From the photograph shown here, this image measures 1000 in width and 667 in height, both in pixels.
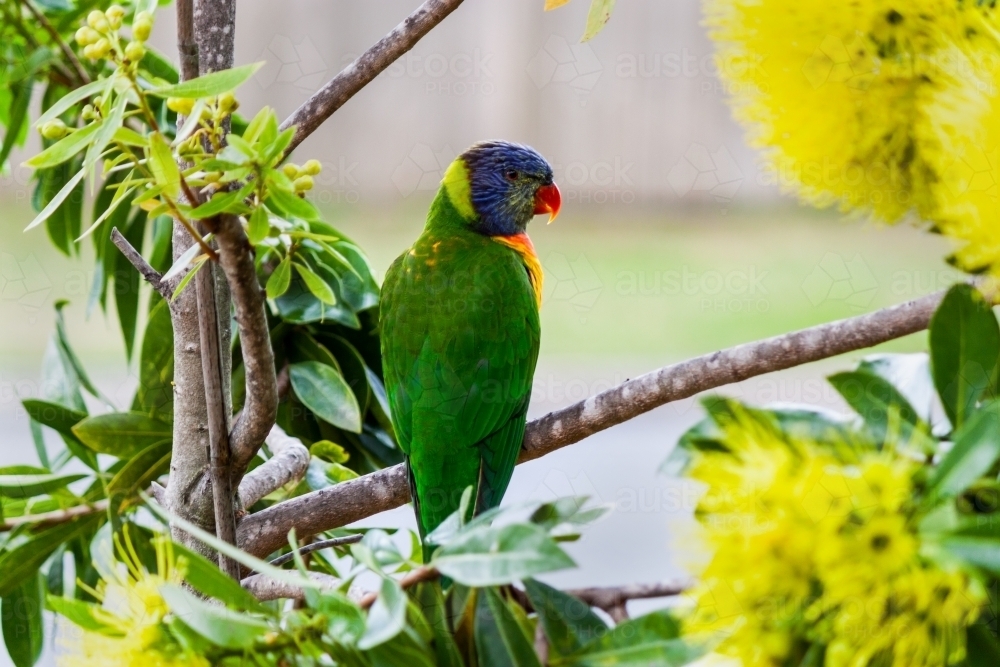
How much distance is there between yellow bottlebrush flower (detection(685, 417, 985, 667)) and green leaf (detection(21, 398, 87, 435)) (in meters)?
0.75

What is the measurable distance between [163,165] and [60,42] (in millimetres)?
622

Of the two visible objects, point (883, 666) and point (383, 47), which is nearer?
point (883, 666)

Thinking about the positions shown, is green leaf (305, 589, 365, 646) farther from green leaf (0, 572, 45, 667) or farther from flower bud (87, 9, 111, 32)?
green leaf (0, 572, 45, 667)

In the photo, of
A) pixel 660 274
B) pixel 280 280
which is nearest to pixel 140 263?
pixel 280 280

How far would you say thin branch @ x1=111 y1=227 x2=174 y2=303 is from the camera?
23.8 inches

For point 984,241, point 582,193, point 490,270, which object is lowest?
point 582,193

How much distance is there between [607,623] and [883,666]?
0.44ft

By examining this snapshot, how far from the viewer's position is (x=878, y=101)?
39 cm

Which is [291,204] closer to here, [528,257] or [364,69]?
[364,69]

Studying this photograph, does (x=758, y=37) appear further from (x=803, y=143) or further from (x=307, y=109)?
(x=307, y=109)

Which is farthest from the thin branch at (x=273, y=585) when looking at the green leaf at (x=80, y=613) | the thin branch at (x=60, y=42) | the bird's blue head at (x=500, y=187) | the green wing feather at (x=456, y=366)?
the bird's blue head at (x=500, y=187)

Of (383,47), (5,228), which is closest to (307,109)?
(383,47)

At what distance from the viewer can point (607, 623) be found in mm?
410

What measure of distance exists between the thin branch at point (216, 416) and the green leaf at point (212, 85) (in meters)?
0.16
